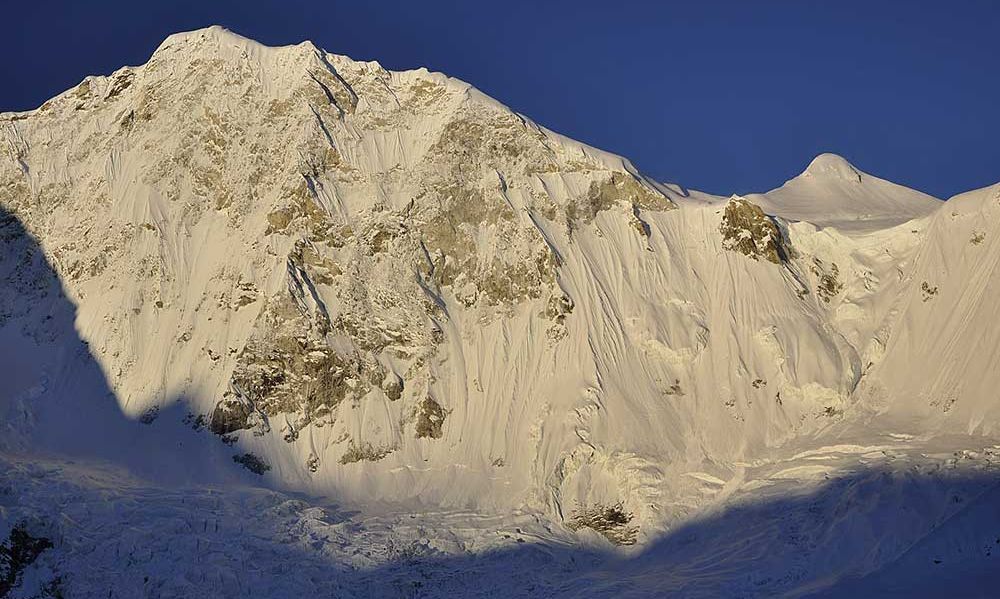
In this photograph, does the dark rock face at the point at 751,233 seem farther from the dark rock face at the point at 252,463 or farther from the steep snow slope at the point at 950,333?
the dark rock face at the point at 252,463

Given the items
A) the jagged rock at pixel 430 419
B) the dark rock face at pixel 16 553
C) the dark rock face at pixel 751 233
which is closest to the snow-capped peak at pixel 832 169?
the dark rock face at pixel 751 233

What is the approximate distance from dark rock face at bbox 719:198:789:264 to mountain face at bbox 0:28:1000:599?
166mm

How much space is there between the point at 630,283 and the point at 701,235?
6135mm

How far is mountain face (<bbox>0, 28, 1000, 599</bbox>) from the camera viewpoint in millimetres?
60969

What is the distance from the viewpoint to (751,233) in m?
70.8

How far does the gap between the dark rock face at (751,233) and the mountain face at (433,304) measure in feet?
0.55

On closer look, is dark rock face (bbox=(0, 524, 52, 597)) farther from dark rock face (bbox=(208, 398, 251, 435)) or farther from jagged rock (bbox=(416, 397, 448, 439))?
jagged rock (bbox=(416, 397, 448, 439))

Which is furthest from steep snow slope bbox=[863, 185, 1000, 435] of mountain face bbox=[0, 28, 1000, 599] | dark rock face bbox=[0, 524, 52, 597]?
dark rock face bbox=[0, 524, 52, 597]

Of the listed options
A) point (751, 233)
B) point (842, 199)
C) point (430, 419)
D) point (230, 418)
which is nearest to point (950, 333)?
point (751, 233)

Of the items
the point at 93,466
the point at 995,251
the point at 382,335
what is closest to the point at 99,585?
the point at 93,466

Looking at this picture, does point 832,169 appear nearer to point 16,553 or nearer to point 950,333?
point 950,333

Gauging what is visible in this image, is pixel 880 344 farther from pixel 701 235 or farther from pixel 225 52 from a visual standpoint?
pixel 225 52

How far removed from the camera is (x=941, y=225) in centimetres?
6662

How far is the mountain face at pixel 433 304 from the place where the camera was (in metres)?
61.0
